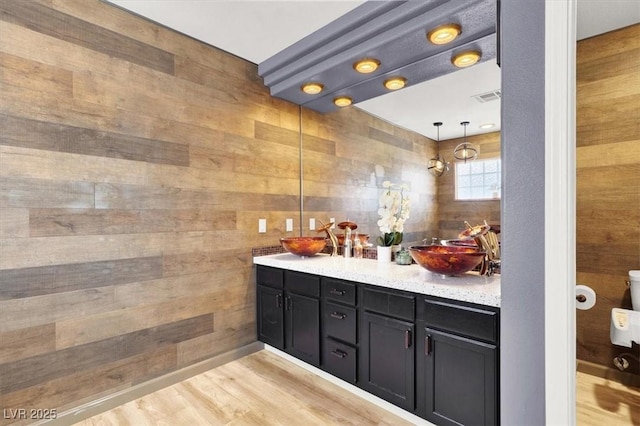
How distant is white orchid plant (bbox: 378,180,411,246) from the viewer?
253cm

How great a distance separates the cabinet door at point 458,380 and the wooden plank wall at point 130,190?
93 centimetres

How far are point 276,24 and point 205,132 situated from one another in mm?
1001

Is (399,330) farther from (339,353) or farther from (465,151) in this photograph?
(465,151)

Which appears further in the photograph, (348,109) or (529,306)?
(348,109)

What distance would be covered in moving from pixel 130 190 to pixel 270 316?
151 cm

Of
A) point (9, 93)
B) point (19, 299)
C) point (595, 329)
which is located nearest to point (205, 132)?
point (9, 93)

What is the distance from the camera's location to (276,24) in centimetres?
239

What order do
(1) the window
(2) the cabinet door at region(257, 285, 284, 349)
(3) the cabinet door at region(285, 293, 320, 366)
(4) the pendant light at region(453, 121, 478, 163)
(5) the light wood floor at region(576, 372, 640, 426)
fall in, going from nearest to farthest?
(5) the light wood floor at region(576, 372, 640, 426)
(1) the window
(4) the pendant light at region(453, 121, 478, 163)
(3) the cabinet door at region(285, 293, 320, 366)
(2) the cabinet door at region(257, 285, 284, 349)

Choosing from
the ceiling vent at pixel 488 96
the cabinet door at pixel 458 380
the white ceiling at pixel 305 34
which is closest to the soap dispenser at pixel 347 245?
the white ceiling at pixel 305 34

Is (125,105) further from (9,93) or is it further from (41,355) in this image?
(41,355)

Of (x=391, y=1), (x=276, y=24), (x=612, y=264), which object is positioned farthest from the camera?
(x=276, y=24)

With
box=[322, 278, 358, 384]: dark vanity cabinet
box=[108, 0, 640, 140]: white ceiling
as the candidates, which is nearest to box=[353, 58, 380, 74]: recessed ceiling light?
box=[108, 0, 640, 140]: white ceiling

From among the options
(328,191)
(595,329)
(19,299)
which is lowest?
(595,329)

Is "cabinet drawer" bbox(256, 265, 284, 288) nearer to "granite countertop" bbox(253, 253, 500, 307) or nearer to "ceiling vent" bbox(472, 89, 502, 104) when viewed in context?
"granite countertop" bbox(253, 253, 500, 307)
